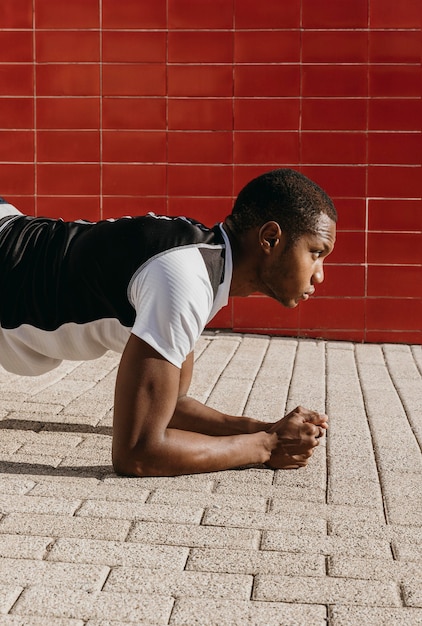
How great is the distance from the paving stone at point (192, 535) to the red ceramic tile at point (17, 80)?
16.8 ft

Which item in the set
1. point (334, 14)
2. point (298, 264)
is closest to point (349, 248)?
point (334, 14)

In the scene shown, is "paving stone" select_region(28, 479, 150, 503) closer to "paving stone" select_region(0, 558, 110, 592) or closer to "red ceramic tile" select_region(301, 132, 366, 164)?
"paving stone" select_region(0, 558, 110, 592)

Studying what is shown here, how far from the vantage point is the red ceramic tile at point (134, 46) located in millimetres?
7242

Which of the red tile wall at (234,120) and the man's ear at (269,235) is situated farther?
the red tile wall at (234,120)

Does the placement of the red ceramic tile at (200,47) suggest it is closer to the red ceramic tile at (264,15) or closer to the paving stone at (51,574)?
the red ceramic tile at (264,15)

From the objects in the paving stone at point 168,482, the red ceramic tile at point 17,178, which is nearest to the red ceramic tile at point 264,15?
the red ceramic tile at point 17,178

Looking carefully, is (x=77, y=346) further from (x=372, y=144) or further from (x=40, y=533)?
(x=372, y=144)

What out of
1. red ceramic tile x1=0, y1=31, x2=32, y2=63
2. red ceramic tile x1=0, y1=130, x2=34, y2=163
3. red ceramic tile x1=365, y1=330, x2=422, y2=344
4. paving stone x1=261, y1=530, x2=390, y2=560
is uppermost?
red ceramic tile x1=0, y1=31, x2=32, y2=63

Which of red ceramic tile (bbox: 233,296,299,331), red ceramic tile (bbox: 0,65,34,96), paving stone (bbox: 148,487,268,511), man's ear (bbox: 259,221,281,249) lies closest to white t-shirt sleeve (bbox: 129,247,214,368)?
man's ear (bbox: 259,221,281,249)

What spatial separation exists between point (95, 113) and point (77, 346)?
4.19 metres

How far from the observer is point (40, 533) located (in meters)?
2.86

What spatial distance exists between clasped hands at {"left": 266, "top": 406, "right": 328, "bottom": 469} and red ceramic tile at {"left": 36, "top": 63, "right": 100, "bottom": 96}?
4.45 meters

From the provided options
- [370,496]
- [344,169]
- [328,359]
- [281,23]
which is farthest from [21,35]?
[370,496]

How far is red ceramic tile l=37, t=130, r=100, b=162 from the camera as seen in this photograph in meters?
7.35
